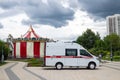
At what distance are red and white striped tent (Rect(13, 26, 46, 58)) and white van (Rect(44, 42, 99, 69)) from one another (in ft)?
140

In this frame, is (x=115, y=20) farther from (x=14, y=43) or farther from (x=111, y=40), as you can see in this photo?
(x=14, y=43)

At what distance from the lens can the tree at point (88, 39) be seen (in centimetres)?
11812

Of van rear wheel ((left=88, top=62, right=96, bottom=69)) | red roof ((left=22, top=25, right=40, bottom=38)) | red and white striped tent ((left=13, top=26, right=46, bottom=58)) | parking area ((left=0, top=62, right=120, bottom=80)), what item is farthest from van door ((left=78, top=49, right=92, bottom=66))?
red roof ((left=22, top=25, right=40, bottom=38))

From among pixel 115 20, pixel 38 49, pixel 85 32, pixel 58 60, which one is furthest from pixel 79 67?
pixel 115 20

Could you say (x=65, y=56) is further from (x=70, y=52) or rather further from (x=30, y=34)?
(x=30, y=34)

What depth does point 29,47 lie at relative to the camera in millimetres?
74125

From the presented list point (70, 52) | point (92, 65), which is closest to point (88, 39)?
point (92, 65)

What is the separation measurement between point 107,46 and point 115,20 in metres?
→ 57.0

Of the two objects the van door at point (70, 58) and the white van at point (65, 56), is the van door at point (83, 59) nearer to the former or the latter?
the white van at point (65, 56)

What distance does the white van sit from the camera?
100 ft

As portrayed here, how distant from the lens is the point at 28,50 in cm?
7400

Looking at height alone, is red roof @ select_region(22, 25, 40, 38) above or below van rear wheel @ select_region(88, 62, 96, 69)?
above

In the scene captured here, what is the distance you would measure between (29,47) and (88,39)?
158ft

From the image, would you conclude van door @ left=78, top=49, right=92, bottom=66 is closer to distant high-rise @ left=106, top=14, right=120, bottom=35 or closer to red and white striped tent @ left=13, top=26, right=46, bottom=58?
red and white striped tent @ left=13, top=26, right=46, bottom=58
